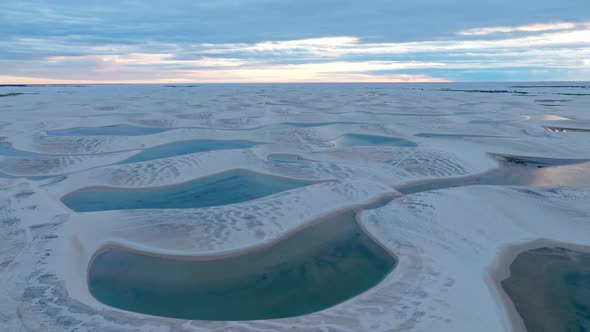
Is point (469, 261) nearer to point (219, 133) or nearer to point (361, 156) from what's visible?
point (361, 156)

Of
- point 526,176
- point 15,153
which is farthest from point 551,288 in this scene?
point 15,153

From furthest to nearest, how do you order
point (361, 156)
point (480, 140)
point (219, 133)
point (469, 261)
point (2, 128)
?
point (2, 128), point (219, 133), point (480, 140), point (361, 156), point (469, 261)

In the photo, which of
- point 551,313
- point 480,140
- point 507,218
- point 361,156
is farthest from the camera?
point 480,140

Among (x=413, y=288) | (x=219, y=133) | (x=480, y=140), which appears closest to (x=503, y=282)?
(x=413, y=288)

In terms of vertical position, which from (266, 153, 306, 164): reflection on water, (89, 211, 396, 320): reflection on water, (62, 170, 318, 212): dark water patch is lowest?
(89, 211, 396, 320): reflection on water

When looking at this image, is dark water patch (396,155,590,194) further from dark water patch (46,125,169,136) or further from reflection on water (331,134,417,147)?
dark water patch (46,125,169,136)

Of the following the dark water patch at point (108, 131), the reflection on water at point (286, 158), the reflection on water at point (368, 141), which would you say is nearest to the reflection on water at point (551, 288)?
the reflection on water at point (286, 158)

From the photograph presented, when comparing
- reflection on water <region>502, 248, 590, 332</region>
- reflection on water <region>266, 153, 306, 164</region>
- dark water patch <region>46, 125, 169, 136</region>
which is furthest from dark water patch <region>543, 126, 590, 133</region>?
dark water patch <region>46, 125, 169, 136</region>
